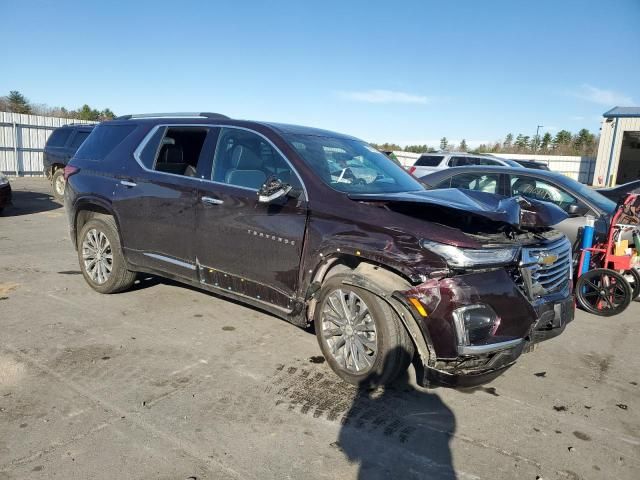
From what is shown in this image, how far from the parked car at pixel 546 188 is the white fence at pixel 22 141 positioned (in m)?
18.7

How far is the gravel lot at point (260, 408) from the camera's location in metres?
2.73

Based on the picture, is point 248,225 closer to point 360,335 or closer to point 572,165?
point 360,335

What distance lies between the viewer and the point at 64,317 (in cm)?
478

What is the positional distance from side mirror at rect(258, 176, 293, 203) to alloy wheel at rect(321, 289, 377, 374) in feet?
2.72

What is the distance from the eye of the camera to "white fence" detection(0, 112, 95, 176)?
19953 mm

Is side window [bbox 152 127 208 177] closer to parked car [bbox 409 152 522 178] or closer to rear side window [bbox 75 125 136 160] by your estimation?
rear side window [bbox 75 125 136 160]

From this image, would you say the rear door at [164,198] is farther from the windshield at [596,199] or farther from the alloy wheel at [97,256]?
the windshield at [596,199]

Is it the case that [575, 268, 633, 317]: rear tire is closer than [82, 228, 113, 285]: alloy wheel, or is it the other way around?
[82, 228, 113, 285]: alloy wheel

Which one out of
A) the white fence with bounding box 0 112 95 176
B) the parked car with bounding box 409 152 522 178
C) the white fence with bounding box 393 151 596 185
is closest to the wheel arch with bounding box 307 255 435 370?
the parked car with bounding box 409 152 522 178

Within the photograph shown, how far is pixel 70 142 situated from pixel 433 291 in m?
13.0

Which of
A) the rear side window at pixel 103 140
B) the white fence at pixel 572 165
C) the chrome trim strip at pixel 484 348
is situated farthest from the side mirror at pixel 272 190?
the white fence at pixel 572 165

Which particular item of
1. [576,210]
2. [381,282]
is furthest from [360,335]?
[576,210]

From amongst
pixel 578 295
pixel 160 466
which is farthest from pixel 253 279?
pixel 578 295

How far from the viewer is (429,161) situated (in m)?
17.4
